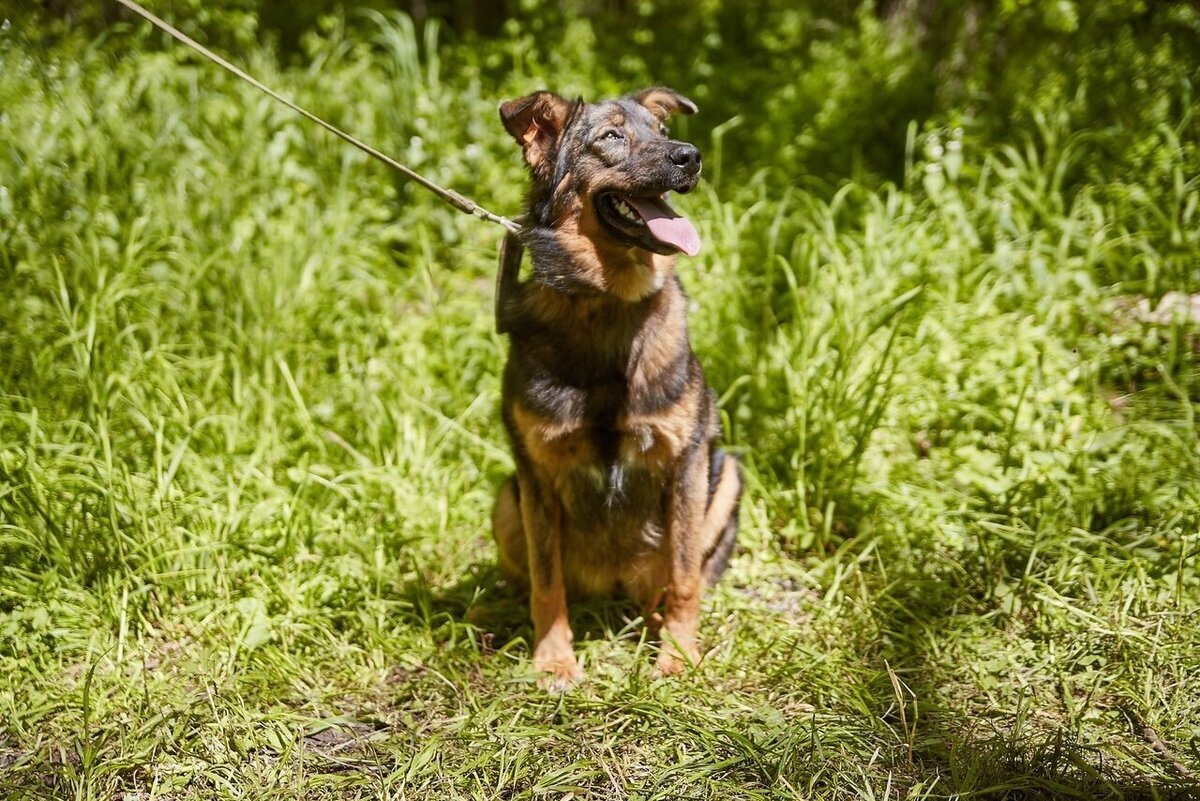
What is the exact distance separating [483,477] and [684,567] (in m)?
1.17

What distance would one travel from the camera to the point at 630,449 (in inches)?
110

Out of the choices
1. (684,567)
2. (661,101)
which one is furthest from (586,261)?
(684,567)

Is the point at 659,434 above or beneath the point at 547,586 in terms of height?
above

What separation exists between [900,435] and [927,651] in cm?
114

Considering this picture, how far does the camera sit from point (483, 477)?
150 inches

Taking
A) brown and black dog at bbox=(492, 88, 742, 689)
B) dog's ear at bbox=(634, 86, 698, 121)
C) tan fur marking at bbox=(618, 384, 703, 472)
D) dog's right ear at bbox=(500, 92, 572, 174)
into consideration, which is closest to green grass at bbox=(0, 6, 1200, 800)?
brown and black dog at bbox=(492, 88, 742, 689)

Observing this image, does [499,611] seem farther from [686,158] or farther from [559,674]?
[686,158]

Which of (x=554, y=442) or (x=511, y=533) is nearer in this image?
(x=554, y=442)

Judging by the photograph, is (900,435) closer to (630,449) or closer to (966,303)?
(966,303)

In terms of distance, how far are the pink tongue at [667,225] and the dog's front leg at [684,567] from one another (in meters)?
0.71

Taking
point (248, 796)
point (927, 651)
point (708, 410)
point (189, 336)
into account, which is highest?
point (708, 410)

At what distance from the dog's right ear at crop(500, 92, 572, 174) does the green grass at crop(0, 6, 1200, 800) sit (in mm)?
1377

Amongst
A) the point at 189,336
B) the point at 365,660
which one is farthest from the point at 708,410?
the point at 189,336

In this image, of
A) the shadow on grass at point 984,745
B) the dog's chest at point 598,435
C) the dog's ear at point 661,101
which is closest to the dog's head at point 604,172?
the dog's ear at point 661,101
